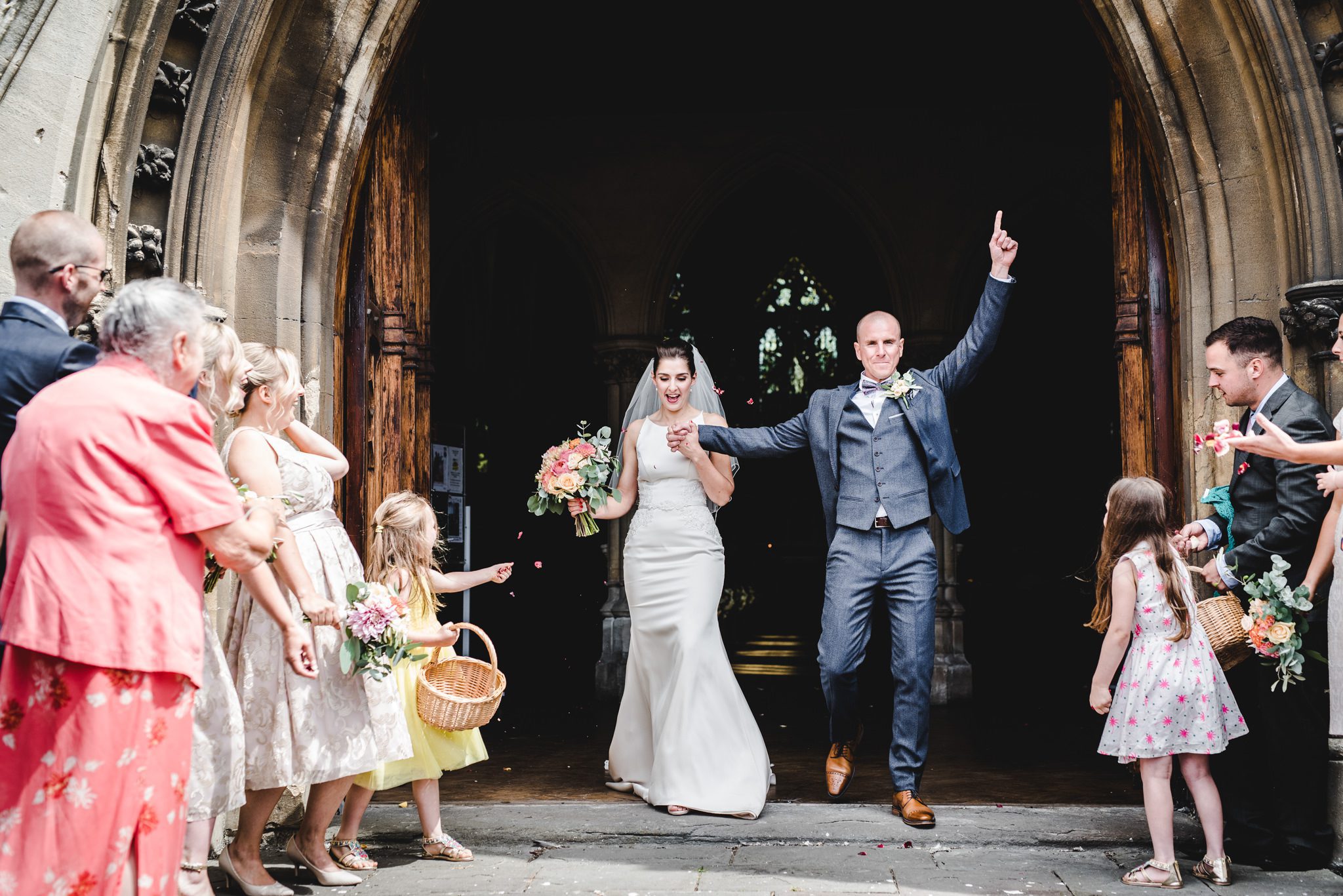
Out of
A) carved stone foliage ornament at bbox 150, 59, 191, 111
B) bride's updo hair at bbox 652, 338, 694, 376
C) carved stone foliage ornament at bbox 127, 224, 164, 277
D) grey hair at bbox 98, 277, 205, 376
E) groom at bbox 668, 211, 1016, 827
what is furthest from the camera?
bride's updo hair at bbox 652, 338, 694, 376

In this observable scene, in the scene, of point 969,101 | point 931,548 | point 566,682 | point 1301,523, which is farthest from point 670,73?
point 1301,523

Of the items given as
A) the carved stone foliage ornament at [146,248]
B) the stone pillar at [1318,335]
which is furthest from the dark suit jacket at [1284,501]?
the carved stone foliage ornament at [146,248]

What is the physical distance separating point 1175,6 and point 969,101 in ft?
18.1

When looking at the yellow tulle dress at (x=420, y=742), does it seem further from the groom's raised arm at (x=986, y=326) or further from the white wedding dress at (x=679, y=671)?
the groom's raised arm at (x=986, y=326)

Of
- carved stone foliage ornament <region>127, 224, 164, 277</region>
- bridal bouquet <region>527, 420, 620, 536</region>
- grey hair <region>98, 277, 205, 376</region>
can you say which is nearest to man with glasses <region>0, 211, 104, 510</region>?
grey hair <region>98, 277, 205, 376</region>

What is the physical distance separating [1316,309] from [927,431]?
1452 millimetres

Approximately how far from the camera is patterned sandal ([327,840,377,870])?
4.10 meters

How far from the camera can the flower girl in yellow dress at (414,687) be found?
4.17m

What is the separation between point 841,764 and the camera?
5.04 meters

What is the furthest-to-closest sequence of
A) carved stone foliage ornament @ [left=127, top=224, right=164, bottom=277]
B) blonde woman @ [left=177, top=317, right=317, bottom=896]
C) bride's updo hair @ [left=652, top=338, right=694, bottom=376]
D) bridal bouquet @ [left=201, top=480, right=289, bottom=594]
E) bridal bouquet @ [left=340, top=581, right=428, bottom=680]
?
bride's updo hair @ [left=652, top=338, right=694, bottom=376]
carved stone foliage ornament @ [left=127, top=224, right=164, bottom=277]
bridal bouquet @ [left=340, top=581, right=428, bottom=680]
bridal bouquet @ [left=201, top=480, right=289, bottom=594]
blonde woman @ [left=177, top=317, right=317, bottom=896]

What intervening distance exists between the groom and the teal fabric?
0.88m

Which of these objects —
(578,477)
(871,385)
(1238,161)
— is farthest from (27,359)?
(1238,161)

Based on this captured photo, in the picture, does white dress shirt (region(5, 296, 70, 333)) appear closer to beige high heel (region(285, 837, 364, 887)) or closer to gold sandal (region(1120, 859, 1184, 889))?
beige high heel (region(285, 837, 364, 887))

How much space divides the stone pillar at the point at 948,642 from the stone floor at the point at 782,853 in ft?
13.9
